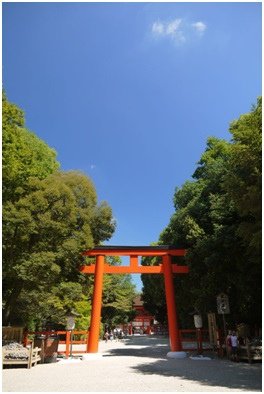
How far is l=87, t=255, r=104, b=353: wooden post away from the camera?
55.4 ft

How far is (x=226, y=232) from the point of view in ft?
50.8

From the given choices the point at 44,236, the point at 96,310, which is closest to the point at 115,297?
the point at 96,310

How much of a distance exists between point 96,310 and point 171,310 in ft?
13.3

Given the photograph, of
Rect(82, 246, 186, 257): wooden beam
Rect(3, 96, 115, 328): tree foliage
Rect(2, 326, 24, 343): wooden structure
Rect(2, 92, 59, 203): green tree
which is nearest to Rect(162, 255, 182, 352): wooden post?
Rect(82, 246, 186, 257): wooden beam

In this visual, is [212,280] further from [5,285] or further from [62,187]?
[5,285]

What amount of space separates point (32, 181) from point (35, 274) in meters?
4.29

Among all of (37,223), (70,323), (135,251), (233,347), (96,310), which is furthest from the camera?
(135,251)

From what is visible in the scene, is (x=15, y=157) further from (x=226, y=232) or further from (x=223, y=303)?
(x=223, y=303)

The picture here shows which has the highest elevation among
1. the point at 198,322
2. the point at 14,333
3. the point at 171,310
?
the point at 171,310

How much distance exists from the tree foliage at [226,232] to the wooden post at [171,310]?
4.15 ft

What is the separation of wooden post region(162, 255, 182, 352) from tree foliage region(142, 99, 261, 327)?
127cm

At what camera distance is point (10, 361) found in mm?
12156

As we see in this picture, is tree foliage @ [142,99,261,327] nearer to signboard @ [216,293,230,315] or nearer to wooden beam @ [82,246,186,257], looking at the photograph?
signboard @ [216,293,230,315]

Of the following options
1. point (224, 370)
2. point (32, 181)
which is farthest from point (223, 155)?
point (224, 370)
